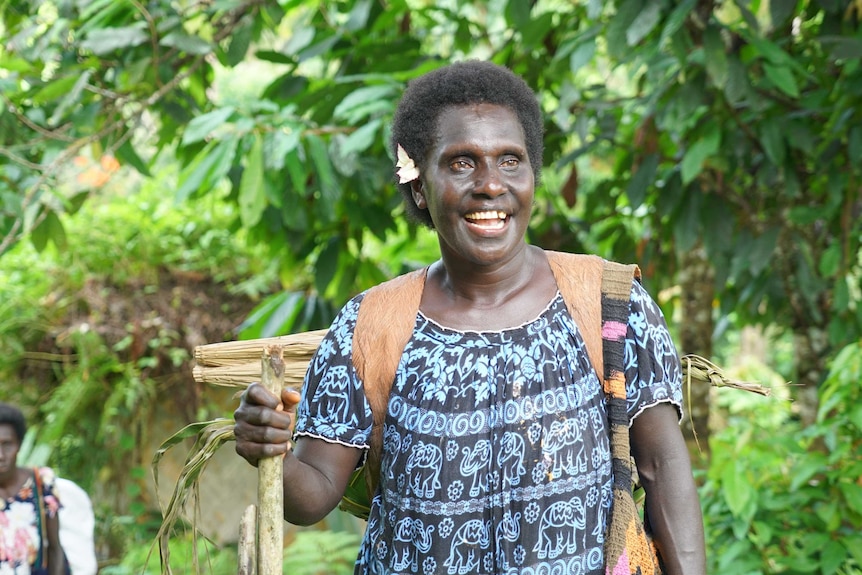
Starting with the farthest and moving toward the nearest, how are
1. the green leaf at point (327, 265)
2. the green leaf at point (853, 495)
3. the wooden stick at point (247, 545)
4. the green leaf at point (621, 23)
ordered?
1. the green leaf at point (327, 265)
2. the green leaf at point (853, 495)
3. the green leaf at point (621, 23)
4. the wooden stick at point (247, 545)

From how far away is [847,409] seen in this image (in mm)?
3109

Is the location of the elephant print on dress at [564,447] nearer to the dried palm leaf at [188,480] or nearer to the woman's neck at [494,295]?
the woman's neck at [494,295]

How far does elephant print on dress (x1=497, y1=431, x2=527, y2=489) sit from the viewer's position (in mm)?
1688

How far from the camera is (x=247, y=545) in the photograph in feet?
5.24

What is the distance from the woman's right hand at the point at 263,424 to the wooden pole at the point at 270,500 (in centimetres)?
2

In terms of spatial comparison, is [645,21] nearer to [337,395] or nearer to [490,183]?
[490,183]

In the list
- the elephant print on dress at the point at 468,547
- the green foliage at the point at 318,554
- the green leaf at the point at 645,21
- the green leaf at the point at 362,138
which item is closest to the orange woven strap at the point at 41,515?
the green foliage at the point at 318,554

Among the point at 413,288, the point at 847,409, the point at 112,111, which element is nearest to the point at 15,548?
the point at 112,111

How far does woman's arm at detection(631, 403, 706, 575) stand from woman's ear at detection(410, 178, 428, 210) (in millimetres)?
572

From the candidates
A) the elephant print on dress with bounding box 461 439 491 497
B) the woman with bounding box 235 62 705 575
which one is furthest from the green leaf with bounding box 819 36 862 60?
the elephant print on dress with bounding box 461 439 491 497

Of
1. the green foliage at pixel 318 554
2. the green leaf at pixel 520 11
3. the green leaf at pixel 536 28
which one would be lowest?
the green foliage at pixel 318 554

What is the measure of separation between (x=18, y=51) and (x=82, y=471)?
281 centimetres

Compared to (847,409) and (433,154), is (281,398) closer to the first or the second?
(433,154)

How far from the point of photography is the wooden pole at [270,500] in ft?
5.19
